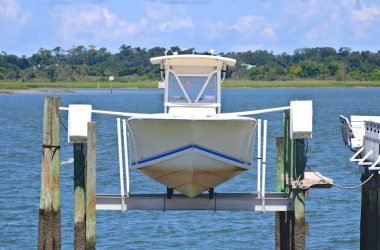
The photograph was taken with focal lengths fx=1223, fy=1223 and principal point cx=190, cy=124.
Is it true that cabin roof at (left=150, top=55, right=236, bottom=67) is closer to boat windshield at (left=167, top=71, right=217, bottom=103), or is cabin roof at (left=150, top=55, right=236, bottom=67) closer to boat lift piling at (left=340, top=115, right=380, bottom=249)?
boat windshield at (left=167, top=71, right=217, bottom=103)

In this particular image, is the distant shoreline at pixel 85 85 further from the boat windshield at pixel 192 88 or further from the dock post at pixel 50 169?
the dock post at pixel 50 169

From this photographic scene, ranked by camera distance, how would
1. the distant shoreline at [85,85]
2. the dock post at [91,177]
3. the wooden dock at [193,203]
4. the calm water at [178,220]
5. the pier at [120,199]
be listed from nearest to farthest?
the dock post at [91,177] → the pier at [120,199] → the wooden dock at [193,203] → the calm water at [178,220] → the distant shoreline at [85,85]

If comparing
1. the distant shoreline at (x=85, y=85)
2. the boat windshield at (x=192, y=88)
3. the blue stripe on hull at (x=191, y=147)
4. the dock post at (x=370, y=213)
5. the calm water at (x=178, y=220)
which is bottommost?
the distant shoreline at (x=85, y=85)

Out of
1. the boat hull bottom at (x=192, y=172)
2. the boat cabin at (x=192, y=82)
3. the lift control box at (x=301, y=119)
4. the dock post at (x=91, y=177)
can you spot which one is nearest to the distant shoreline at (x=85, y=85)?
the boat cabin at (x=192, y=82)

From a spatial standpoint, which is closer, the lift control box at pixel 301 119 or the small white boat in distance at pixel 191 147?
the small white boat in distance at pixel 191 147

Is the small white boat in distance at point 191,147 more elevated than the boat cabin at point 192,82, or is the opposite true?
the boat cabin at point 192,82

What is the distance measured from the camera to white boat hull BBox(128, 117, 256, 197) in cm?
2216

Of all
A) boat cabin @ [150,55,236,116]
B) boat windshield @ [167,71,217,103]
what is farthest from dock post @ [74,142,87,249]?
boat windshield @ [167,71,217,103]

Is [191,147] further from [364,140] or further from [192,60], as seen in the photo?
[364,140]

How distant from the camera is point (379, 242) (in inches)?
886

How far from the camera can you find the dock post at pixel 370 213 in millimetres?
22642

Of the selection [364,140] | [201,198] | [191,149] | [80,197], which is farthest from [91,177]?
[364,140]

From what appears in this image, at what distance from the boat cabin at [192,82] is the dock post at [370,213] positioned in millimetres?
3321

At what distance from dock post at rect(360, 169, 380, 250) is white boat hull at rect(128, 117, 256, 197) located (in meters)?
2.38
